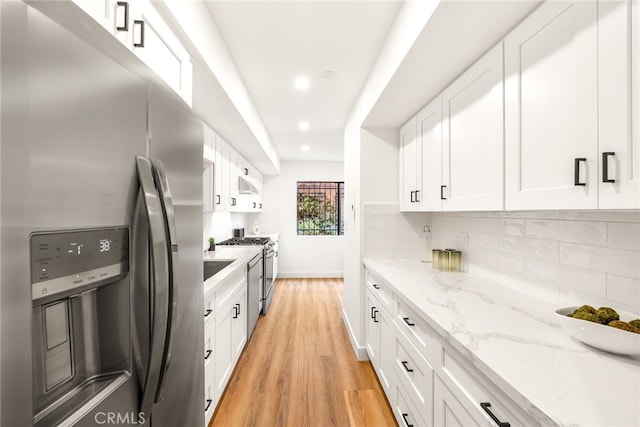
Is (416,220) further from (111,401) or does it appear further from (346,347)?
(111,401)

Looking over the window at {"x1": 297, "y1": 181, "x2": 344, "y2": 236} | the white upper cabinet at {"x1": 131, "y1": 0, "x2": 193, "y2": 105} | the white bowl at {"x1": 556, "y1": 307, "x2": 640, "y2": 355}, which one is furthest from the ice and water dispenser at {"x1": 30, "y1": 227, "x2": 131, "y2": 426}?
the window at {"x1": 297, "y1": 181, "x2": 344, "y2": 236}

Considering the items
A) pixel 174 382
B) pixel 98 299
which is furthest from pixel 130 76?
pixel 174 382

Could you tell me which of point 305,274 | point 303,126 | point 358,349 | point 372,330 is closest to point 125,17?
point 372,330

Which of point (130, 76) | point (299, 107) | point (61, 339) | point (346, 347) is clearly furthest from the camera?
point (299, 107)

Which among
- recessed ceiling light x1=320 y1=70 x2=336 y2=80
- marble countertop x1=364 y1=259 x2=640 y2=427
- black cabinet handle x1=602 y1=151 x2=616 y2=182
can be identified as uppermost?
recessed ceiling light x1=320 y1=70 x2=336 y2=80

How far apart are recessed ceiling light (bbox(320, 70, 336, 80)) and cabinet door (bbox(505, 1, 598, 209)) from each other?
1426 millimetres

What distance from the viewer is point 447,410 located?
1.18 meters

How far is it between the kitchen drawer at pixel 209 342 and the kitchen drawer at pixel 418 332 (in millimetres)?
1126

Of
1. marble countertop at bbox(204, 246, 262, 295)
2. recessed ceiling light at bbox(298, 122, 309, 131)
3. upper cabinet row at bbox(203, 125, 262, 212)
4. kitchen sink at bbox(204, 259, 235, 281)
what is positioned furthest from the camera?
recessed ceiling light at bbox(298, 122, 309, 131)

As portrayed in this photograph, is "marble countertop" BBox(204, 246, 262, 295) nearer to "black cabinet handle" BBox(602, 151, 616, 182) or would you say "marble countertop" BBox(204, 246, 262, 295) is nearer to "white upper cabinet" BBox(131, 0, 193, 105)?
"white upper cabinet" BBox(131, 0, 193, 105)

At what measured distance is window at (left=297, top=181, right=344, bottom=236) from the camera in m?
6.49

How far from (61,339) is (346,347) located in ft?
9.30

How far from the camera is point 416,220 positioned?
2.84m

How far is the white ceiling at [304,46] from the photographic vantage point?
173 centimetres
